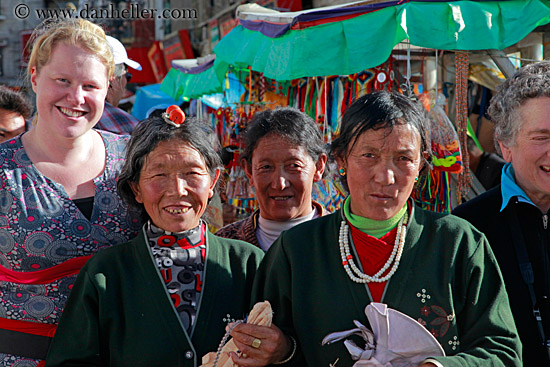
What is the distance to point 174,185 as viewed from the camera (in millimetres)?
2070

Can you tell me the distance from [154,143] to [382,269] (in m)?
0.93

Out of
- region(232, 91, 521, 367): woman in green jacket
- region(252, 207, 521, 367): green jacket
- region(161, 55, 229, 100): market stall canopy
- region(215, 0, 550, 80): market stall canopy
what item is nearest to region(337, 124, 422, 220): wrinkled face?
region(232, 91, 521, 367): woman in green jacket

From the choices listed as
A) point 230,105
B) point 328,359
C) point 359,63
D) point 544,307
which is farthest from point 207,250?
point 230,105

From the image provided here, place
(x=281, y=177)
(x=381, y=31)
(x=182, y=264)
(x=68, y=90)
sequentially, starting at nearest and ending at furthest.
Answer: (x=182, y=264), (x=68, y=90), (x=281, y=177), (x=381, y=31)

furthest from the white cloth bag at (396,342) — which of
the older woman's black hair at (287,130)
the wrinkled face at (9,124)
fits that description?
the wrinkled face at (9,124)

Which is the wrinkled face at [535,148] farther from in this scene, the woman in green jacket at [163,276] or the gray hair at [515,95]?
the woman in green jacket at [163,276]

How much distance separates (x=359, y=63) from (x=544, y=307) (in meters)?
2.22

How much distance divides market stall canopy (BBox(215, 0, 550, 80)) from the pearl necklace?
2116 mm

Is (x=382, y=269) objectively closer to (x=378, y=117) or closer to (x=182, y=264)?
(x=378, y=117)

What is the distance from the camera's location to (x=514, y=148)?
7.20 feet

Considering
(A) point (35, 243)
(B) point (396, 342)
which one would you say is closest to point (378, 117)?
(B) point (396, 342)

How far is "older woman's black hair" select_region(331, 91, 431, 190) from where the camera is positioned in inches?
70.6

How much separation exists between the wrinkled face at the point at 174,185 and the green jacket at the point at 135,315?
123 mm

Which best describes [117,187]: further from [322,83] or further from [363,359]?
[322,83]
